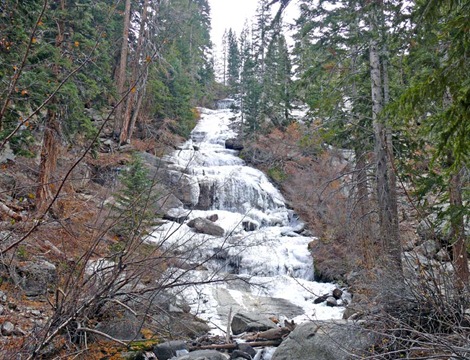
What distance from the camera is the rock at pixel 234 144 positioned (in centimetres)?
2869

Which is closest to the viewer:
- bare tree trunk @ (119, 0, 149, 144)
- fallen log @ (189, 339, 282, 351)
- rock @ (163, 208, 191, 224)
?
rock @ (163, 208, 191, 224)

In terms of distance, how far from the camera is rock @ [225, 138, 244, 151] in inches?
1129

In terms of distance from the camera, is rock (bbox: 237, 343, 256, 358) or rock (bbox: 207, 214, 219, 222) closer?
rock (bbox: 237, 343, 256, 358)

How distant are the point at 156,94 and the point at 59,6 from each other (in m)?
12.1

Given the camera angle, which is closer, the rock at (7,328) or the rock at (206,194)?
the rock at (7,328)

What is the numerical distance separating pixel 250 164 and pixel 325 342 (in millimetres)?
20724

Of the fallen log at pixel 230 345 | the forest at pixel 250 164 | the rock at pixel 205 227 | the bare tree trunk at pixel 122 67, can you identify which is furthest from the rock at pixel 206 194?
the fallen log at pixel 230 345

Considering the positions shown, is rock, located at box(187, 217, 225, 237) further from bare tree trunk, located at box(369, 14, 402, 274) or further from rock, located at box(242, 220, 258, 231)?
bare tree trunk, located at box(369, 14, 402, 274)

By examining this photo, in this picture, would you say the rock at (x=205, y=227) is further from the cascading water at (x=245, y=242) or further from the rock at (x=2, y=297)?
the rock at (x=2, y=297)

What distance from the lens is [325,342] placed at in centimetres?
633

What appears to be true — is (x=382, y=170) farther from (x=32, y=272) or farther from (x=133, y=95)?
(x=133, y=95)

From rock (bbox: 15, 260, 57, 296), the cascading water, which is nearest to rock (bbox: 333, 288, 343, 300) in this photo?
the cascading water

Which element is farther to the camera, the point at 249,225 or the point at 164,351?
the point at 249,225

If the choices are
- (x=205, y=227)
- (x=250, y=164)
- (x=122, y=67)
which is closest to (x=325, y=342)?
(x=205, y=227)
